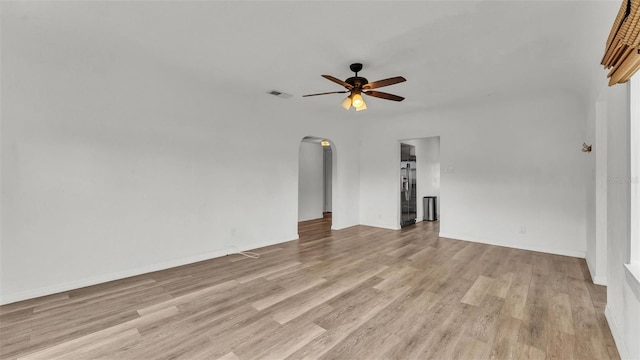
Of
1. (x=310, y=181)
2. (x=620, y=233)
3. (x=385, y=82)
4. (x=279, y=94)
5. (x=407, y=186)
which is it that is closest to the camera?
(x=620, y=233)

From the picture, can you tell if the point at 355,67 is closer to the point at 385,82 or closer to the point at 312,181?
the point at 385,82

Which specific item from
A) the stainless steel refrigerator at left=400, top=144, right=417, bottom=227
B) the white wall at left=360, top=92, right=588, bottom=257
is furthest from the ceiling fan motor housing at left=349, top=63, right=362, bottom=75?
the stainless steel refrigerator at left=400, top=144, right=417, bottom=227

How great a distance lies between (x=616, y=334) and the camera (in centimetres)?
201

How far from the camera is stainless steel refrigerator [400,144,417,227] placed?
21.2 ft

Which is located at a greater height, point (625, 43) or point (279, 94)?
point (279, 94)

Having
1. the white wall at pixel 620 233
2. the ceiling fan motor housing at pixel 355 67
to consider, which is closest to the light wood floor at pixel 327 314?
the white wall at pixel 620 233

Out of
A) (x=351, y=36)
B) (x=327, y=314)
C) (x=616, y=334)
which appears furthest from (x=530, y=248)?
(x=351, y=36)

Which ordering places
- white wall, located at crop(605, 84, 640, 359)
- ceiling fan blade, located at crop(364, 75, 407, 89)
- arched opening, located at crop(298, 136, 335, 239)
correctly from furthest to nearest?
arched opening, located at crop(298, 136, 335, 239)
ceiling fan blade, located at crop(364, 75, 407, 89)
white wall, located at crop(605, 84, 640, 359)

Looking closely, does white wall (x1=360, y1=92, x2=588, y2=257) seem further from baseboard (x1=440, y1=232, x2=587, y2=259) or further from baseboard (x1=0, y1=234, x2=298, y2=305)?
baseboard (x1=0, y1=234, x2=298, y2=305)

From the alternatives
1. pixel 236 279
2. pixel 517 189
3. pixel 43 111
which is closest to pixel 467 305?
pixel 236 279

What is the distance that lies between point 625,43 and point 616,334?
2142 millimetres

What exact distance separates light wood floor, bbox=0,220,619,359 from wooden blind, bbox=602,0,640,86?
1.88 metres

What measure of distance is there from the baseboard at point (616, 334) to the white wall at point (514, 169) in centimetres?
242

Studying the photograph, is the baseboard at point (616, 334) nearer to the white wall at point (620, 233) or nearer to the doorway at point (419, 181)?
the white wall at point (620, 233)
